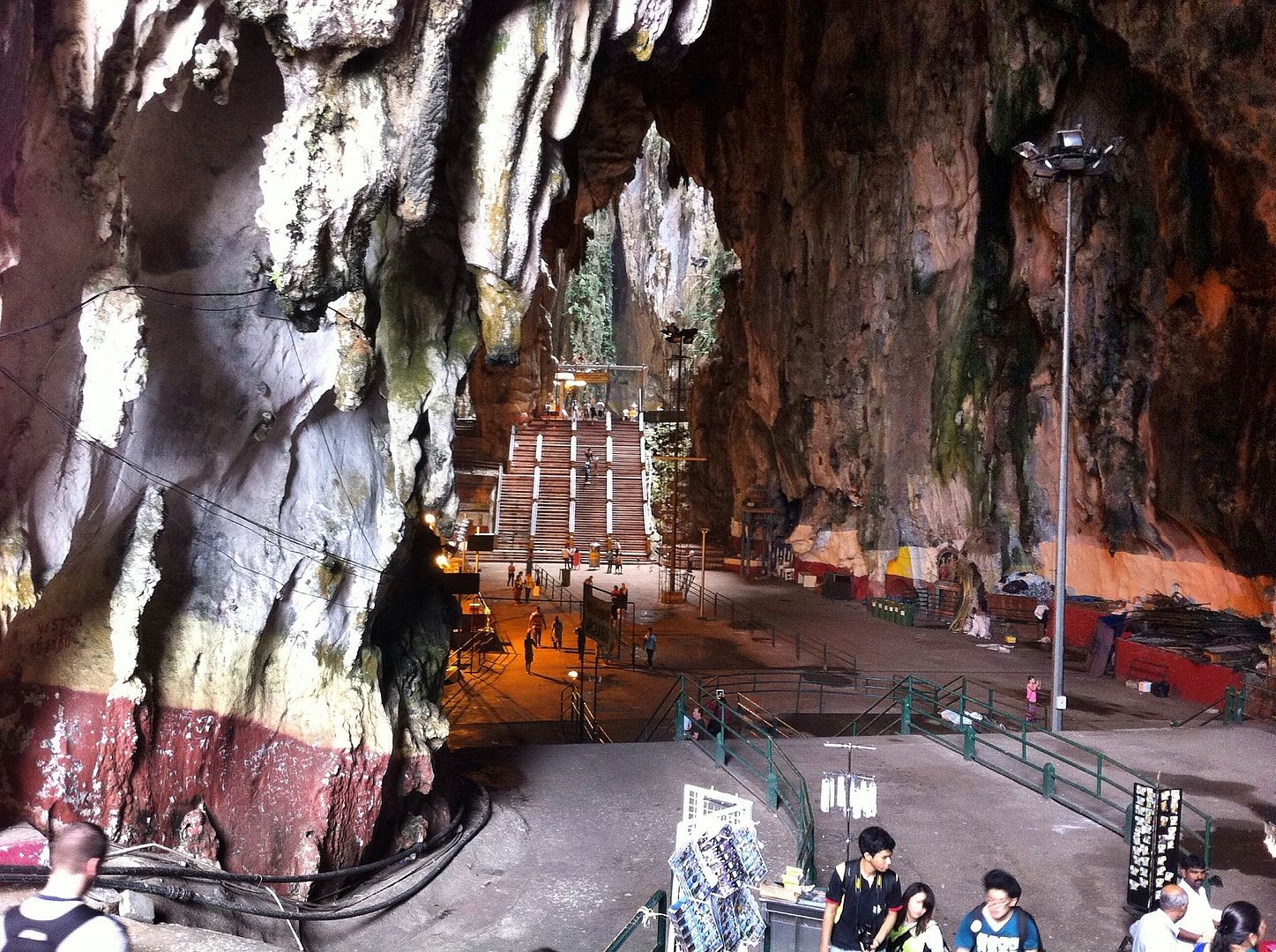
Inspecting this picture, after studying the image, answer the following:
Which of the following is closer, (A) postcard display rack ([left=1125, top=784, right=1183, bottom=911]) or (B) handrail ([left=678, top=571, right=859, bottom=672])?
(A) postcard display rack ([left=1125, top=784, right=1183, bottom=911])

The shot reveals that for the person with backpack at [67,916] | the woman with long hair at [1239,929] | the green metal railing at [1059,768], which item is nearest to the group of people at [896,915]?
the woman with long hair at [1239,929]

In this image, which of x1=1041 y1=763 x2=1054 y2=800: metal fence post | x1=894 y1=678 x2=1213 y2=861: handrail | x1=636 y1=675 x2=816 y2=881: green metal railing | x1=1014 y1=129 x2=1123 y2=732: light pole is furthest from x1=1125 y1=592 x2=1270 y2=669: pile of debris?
x1=636 y1=675 x2=816 y2=881: green metal railing

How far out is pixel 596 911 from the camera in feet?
29.2

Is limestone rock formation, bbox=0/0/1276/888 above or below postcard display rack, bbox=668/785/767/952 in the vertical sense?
above

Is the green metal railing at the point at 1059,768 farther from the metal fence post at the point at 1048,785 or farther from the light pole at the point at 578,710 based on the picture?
the light pole at the point at 578,710

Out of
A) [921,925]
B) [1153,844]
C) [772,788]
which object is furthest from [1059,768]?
[921,925]

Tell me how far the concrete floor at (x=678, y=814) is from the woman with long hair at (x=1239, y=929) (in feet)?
8.73

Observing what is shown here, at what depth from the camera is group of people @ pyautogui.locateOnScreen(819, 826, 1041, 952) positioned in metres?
5.00

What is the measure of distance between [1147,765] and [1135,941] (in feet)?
25.6

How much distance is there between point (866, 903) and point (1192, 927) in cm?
189

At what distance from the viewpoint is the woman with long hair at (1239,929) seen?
203 inches

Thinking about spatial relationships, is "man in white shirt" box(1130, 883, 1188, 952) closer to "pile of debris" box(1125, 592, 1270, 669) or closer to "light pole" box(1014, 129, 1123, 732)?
"light pole" box(1014, 129, 1123, 732)

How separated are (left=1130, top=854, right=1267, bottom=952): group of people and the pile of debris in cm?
1441

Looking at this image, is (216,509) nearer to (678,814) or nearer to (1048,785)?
(678,814)
